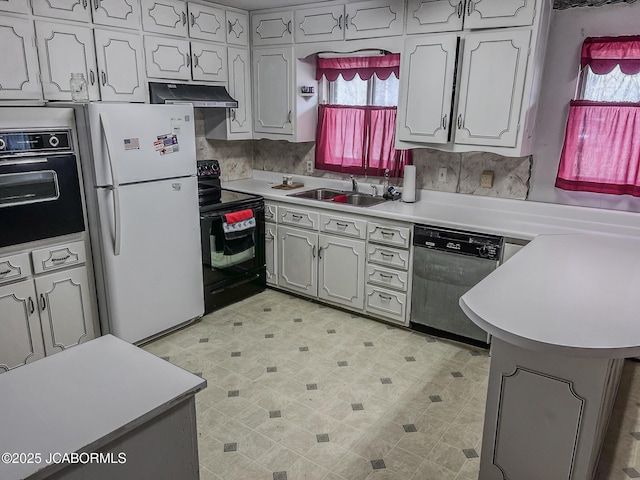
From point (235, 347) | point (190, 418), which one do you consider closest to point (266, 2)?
point (235, 347)

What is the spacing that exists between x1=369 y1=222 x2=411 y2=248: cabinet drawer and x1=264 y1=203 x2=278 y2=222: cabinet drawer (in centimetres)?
95

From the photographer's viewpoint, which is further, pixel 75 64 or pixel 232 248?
pixel 232 248

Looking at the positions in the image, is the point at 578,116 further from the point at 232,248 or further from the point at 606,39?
the point at 232,248

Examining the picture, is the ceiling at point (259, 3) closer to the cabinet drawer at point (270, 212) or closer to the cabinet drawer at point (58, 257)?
the cabinet drawer at point (270, 212)

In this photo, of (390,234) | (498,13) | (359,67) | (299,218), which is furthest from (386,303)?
(498,13)

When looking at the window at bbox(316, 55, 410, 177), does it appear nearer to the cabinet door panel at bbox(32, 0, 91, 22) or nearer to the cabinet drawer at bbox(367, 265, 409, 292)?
the cabinet drawer at bbox(367, 265, 409, 292)

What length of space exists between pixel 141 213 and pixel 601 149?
3066 millimetres

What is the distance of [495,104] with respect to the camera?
10.0ft

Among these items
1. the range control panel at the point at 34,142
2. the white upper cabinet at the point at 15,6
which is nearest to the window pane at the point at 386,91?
the range control panel at the point at 34,142

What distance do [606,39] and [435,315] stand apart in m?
2.08

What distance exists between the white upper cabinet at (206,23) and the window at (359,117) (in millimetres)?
901

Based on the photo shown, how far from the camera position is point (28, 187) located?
2609mm

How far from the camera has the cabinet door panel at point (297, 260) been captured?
3.89m

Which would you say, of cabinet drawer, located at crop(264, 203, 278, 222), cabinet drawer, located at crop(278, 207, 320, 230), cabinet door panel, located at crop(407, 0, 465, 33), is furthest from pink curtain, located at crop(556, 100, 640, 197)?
cabinet drawer, located at crop(264, 203, 278, 222)
